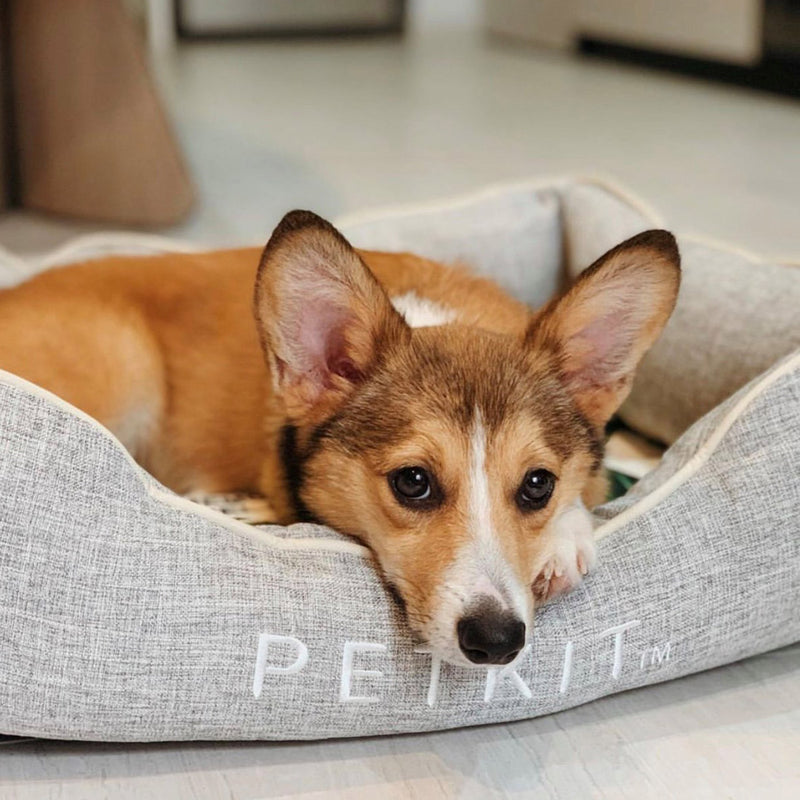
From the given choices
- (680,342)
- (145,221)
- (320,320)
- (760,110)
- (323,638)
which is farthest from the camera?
(760,110)

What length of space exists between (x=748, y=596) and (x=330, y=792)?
792 mm

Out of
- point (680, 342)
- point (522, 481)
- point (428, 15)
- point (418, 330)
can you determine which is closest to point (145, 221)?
point (680, 342)

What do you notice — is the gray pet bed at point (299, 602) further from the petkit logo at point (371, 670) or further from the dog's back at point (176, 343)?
the dog's back at point (176, 343)

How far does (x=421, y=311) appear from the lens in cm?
227

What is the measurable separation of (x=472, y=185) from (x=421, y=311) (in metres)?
3.60

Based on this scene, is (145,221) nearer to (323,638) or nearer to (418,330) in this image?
(418,330)

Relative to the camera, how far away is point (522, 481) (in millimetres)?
1843

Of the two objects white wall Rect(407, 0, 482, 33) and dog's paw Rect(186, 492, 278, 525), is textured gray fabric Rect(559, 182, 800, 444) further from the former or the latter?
white wall Rect(407, 0, 482, 33)

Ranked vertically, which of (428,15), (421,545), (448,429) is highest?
(448,429)

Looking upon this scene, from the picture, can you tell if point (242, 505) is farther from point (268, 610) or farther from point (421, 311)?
point (268, 610)

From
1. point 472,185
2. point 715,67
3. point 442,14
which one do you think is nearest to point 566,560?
point 472,185

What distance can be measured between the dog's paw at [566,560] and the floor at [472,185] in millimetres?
249

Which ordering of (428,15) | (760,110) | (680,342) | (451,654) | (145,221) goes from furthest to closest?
(428,15) → (760,110) → (145,221) → (680,342) → (451,654)

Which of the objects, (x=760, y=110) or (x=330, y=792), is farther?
(x=760, y=110)
